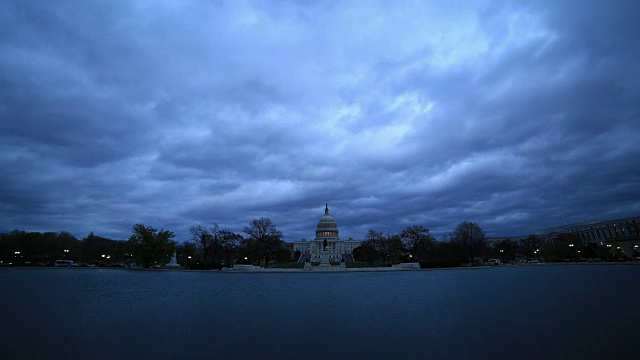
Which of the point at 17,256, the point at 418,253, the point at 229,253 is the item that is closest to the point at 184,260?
the point at 229,253

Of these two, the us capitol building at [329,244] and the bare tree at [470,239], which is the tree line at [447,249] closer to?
the bare tree at [470,239]

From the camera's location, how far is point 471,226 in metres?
94.1

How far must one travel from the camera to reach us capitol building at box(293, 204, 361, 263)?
162 m

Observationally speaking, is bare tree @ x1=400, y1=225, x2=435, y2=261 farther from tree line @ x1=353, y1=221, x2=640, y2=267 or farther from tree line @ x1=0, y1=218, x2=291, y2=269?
tree line @ x1=0, y1=218, x2=291, y2=269

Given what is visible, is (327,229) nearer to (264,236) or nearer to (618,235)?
(264,236)

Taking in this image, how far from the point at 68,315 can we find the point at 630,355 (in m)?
20.4

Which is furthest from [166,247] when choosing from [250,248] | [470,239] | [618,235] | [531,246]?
[618,235]

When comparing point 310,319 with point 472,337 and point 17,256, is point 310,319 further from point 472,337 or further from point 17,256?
point 17,256

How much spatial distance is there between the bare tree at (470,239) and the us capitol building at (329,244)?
65.2 metres

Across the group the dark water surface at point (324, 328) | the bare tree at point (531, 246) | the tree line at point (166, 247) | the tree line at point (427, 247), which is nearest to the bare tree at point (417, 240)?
the tree line at point (427, 247)

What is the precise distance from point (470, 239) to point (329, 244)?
3388 inches

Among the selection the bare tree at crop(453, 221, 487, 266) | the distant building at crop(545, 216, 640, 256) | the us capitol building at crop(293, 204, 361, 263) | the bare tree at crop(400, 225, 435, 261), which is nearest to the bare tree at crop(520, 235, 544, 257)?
the distant building at crop(545, 216, 640, 256)

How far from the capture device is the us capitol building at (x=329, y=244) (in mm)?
162000

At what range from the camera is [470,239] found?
90.6 meters
